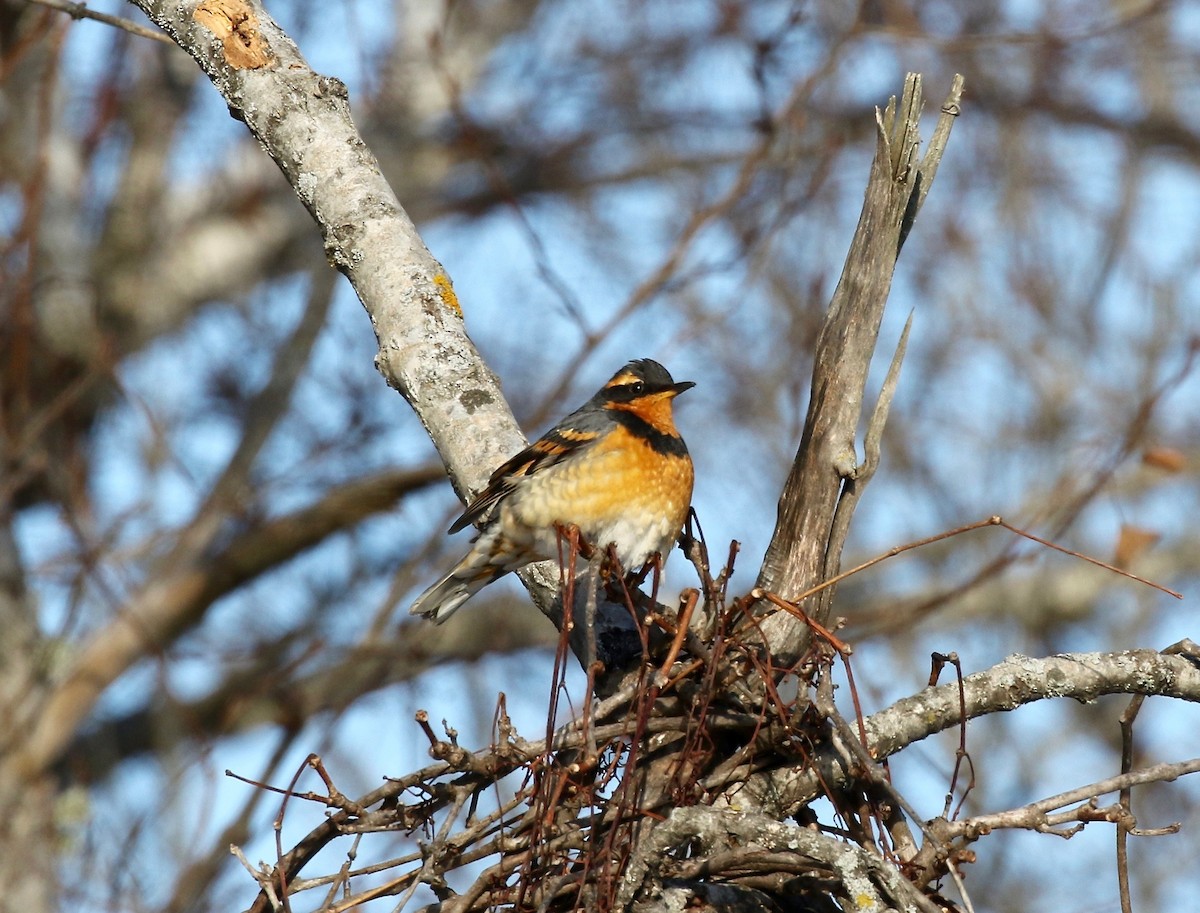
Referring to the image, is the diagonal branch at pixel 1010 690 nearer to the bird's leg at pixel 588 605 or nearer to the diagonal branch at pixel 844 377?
the diagonal branch at pixel 844 377

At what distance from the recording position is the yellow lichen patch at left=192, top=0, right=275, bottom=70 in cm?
417

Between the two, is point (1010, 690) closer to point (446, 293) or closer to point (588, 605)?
point (588, 605)

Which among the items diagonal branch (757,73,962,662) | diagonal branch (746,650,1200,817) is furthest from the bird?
diagonal branch (746,650,1200,817)

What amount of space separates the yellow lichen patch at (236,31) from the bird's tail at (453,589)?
6.48ft

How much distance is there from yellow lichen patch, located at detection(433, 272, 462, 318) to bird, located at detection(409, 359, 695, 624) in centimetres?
55

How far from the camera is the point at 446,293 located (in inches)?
165

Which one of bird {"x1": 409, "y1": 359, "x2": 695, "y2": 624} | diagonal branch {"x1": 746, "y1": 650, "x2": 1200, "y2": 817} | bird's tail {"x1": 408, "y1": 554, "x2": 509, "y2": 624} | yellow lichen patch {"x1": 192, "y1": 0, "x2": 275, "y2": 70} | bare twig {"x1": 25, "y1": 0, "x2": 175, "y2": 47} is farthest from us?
bird's tail {"x1": 408, "y1": 554, "x2": 509, "y2": 624}

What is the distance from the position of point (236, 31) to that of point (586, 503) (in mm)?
2086

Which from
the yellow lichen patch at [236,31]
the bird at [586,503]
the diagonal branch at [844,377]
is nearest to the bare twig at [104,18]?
the yellow lichen patch at [236,31]

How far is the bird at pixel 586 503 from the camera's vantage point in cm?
461

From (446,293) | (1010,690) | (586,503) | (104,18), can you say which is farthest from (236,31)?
(1010,690)

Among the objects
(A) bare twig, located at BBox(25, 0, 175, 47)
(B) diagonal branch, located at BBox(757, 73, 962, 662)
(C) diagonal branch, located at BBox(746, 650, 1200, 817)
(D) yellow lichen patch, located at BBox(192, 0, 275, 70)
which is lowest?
(C) diagonal branch, located at BBox(746, 650, 1200, 817)

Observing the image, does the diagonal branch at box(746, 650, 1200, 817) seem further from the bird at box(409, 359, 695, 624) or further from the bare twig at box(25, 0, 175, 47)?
the bare twig at box(25, 0, 175, 47)

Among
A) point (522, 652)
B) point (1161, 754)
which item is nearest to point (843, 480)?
point (522, 652)
